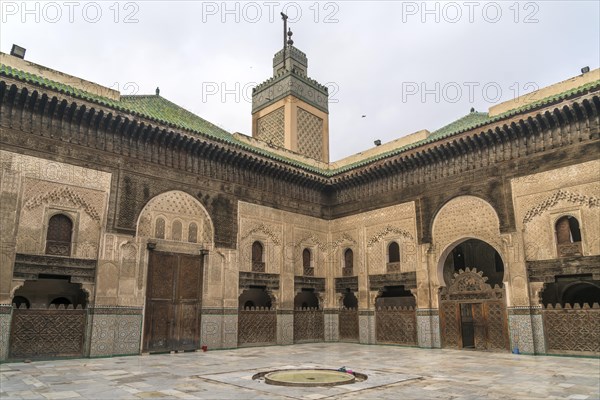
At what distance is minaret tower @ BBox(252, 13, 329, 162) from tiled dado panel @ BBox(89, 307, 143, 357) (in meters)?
9.07

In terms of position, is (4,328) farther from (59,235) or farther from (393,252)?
(393,252)

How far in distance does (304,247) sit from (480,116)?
6.73 m

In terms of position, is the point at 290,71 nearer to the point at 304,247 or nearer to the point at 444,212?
the point at 304,247

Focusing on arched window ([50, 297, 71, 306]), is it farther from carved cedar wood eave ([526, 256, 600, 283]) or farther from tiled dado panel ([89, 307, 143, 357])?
carved cedar wood eave ([526, 256, 600, 283])

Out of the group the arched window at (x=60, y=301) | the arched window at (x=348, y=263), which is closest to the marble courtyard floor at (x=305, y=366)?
the arched window at (x=60, y=301)

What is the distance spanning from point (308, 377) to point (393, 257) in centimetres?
706

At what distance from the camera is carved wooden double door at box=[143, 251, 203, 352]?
1060cm

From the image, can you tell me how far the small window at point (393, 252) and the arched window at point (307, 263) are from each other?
96.3 inches

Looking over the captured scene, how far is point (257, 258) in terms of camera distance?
42.8ft

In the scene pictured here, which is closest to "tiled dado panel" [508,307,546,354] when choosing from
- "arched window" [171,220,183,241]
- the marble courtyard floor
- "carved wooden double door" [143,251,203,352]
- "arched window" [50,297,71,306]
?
the marble courtyard floor

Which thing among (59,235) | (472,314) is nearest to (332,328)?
(472,314)

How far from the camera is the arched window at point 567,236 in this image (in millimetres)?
9875

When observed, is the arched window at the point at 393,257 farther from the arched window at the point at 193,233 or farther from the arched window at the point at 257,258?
the arched window at the point at 193,233

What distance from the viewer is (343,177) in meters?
14.7
